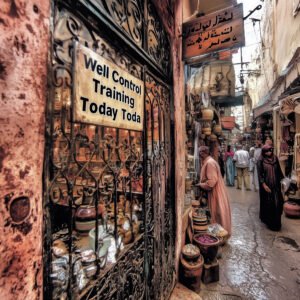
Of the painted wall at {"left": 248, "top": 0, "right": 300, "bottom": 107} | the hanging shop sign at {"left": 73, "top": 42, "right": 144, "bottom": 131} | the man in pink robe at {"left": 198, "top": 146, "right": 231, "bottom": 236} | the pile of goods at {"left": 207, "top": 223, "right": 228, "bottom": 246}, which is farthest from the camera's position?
the painted wall at {"left": 248, "top": 0, "right": 300, "bottom": 107}

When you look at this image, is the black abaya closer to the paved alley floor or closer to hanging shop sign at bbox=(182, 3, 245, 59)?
the paved alley floor

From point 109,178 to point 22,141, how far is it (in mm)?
908

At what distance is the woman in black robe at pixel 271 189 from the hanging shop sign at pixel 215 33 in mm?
3840

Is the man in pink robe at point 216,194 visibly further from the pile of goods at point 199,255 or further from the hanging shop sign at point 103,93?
the hanging shop sign at point 103,93

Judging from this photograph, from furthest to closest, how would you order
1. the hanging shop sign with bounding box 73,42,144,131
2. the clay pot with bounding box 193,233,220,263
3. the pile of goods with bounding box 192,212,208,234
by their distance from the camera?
the pile of goods with bounding box 192,212,208,234 → the clay pot with bounding box 193,233,220,263 → the hanging shop sign with bounding box 73,42,144,131

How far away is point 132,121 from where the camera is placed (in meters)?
1.88

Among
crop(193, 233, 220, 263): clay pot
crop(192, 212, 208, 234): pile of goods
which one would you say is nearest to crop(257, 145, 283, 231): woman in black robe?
crop(192, 212, 208, 234): pile of goods

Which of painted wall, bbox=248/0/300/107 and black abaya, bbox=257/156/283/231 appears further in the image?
painted wall, bbox=248/0/300/107

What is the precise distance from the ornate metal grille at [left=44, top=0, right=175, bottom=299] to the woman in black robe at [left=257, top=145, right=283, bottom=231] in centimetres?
385

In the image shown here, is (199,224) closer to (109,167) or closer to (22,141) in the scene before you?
(109,167)

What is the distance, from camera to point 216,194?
4.98 m

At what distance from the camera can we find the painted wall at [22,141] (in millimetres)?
824

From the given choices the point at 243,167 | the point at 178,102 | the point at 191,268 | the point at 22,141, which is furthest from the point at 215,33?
the point at 243,167

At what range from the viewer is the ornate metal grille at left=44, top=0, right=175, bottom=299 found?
1.17 meters
